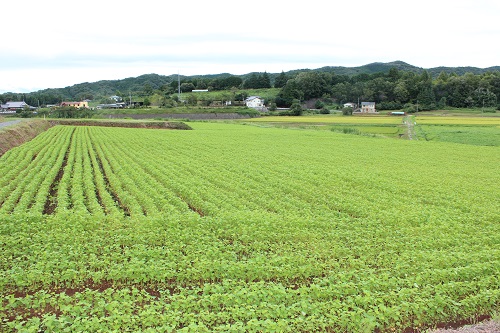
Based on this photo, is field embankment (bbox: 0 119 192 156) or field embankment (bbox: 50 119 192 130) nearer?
field embankment (bbox: 0 119 192 156)

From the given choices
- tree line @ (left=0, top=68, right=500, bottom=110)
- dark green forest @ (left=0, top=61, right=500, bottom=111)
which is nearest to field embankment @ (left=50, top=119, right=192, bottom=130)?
tree line @ (left=0, top=68, right=500, bottom=110)

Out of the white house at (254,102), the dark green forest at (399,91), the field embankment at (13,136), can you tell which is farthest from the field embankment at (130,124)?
the dark green forest at (399,91)

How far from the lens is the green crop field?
25.4 feet

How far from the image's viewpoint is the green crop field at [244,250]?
7.73 metres

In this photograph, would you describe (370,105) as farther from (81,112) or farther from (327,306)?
(327,306)

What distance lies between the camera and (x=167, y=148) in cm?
3403

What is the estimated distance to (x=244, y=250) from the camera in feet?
37.0

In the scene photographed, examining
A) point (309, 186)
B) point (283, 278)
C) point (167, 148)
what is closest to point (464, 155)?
point (309, 186)

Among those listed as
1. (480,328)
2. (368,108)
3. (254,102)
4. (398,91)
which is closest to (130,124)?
(480,328)

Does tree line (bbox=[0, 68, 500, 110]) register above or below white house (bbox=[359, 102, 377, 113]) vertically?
above

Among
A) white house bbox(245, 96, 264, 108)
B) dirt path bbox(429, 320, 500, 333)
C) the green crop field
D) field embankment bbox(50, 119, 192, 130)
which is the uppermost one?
white house bbox(245, 96, 264, 108)

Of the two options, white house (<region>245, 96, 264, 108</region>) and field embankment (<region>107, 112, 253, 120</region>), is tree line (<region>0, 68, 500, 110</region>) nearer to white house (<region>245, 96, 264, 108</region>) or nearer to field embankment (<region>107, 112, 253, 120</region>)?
white house (<region>245, 96, 264, 108</region>)

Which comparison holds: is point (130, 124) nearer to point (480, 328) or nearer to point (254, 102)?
point (480, 328)

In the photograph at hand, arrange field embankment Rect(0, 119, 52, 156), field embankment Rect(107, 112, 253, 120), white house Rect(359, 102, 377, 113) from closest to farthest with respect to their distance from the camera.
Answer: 1. field embankment Rect(0, 119, 52, 156)
2. field embankment Rect(107, 112, 253, 120)
3. white house Rect(359, 102, 377, 113)
